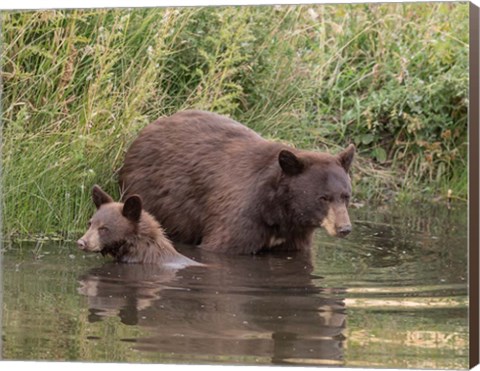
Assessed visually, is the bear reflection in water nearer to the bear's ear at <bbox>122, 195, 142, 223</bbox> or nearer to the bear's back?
the bear's ear at <bbox>122, 195, 142, 223</bbox>

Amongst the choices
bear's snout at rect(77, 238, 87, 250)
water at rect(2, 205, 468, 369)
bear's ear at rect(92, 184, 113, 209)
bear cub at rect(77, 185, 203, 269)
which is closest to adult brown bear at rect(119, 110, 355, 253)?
water at rect(2, 205, 468, 369)

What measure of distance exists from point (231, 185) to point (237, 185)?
61 millimetres

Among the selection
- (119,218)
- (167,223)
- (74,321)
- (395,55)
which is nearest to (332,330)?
(74,321)

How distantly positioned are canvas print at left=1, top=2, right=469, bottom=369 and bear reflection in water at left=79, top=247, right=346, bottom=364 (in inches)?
0.7

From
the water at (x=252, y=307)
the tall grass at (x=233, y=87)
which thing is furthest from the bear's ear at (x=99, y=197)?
the tall grass at (x=233, y=87)

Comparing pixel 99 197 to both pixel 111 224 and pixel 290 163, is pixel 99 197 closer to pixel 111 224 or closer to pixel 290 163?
pixel 111 224

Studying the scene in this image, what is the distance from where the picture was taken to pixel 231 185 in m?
10.7

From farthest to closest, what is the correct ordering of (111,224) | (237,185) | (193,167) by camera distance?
1. (193,167)
2. (237,185)
3. (111,224)

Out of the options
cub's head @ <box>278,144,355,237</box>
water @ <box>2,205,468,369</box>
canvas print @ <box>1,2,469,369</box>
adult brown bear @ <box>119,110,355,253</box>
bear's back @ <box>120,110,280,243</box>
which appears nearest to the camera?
Answer: water @ <box>2,205,468,369</box>

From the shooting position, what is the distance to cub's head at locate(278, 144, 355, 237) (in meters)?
10.1

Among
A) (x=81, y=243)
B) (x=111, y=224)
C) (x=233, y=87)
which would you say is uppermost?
(x=233, y=87)

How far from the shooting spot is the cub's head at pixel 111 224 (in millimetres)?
9883

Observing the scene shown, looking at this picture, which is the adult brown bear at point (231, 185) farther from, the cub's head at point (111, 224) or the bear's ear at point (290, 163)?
the cub's head at point (111, 224)

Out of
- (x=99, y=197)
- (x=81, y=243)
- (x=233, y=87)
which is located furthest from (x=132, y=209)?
(x=233, y=87)
